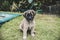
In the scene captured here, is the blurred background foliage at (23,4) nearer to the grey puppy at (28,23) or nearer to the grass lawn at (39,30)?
the grass lawn at (39,30)

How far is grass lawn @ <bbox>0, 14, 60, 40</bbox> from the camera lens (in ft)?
18.0

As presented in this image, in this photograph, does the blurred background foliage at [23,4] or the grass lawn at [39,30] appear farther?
the blurred background foliage at [23,4]

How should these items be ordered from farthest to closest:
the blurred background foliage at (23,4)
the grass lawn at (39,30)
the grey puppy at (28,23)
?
1. the blurred background foliage at (23,4)
2. the grass lawn at (39,30)
3. the grey puppy at (28,23)

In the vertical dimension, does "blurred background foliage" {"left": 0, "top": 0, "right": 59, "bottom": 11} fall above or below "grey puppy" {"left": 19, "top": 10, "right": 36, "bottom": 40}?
below

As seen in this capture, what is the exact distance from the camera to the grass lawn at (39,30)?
5474mm

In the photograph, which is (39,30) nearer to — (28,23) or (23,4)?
(28,23)

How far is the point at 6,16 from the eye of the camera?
6879mm

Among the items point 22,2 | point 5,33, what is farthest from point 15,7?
point 5,33

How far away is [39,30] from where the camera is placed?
5824 millimetres

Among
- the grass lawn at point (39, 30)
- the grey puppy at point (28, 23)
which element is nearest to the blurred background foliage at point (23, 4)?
the grass lawn at point (39, 30)

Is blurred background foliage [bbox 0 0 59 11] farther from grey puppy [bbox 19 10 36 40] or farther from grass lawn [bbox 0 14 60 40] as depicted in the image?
grey puppy [bbox 19 10 36 40]

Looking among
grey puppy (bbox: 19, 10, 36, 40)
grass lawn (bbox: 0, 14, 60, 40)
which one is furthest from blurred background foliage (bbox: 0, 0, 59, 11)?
grey puppy (bbox: 19, 10, 36, 40)

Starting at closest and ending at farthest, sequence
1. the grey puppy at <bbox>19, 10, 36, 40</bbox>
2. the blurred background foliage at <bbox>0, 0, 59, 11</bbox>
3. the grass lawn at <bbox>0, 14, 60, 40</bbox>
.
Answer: the grey puppy at <bbox>19, 10, 36, 40</bbox> < the grass lawn at <bbox>0, 14, 60, 40</bbox> < the blurred background foliage at <bbox>0, 0, 59, 11</bbox>

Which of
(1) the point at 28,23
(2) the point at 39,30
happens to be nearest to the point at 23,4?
(2) the point at 39,30
